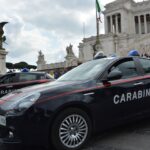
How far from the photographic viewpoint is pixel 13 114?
4207 mm

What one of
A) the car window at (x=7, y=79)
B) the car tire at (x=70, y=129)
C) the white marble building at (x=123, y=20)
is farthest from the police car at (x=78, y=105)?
the white marble building at (x=123, y=20)

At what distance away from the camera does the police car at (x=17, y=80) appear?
33.6ft

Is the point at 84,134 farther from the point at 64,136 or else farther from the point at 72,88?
the point at 72,88

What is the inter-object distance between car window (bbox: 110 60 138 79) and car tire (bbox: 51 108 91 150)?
3.92 ft

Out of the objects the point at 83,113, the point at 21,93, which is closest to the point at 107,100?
the point at 83,113

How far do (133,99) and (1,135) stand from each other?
230 centimetres

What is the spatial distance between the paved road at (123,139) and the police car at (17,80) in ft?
17.6

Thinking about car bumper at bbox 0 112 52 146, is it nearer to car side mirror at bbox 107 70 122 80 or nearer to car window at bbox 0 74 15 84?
car side mirror at bbox 107 70 122 80

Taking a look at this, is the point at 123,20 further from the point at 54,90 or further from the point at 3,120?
the point at 3,120

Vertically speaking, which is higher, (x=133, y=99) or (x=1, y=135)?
(x=133, y=99)

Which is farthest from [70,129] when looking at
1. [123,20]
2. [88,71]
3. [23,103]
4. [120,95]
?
[123,20]

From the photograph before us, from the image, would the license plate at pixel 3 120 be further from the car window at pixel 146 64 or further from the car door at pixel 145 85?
the car window at pixel 146 64

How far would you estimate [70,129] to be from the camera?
455 cm

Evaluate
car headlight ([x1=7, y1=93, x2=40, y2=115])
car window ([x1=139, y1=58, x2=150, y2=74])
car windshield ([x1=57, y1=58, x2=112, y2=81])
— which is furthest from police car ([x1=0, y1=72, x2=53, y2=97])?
car headlight ([x1=7, y1=93, x2=40, y2=115])
